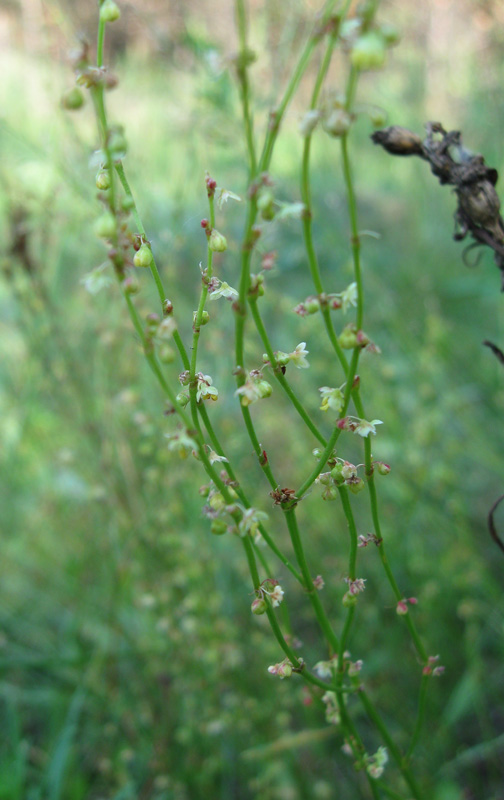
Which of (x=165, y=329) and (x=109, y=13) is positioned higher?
(x=109, y=13)

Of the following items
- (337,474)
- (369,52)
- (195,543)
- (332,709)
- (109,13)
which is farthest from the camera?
(195,543)

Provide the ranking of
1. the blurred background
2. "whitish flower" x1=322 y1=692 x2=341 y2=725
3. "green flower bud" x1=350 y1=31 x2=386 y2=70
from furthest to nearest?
the blurred background < "whitish flower" x1=322 y1=692 x2=341 y2=725 < "green flower bud" x1=350 y1=31 x2=386 y2=70

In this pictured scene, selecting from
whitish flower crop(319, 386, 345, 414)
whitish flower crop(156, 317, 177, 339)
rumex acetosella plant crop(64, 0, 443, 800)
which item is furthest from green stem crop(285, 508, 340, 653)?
whitish flower crop(156, 317, 177, 339)

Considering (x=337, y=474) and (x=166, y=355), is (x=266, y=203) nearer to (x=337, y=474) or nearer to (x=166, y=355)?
(x=166, y=355)

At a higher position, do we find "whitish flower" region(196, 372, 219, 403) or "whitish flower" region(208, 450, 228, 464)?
"whitish flower" region(196, 372, 219, 403)

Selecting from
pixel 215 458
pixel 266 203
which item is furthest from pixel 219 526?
pixel 266 203

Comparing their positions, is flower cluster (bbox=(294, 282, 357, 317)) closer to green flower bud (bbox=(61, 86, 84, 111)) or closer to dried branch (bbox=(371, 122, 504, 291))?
green flower bud (bbox=(61, 86, 84, 111))
